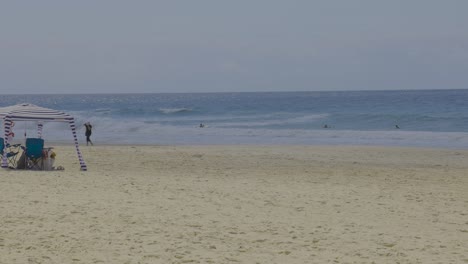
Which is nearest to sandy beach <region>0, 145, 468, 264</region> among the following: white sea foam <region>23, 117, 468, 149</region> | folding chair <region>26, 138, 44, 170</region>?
folding chair <region>26, 138, 44, 170</region>

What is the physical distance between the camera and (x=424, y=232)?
909 cm

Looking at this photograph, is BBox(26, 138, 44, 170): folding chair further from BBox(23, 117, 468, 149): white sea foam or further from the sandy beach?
BBox(23, 117, 468, 149): white sea foam

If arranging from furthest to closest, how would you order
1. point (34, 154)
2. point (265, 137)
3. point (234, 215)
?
point (265, 137)
point (34, 154)
point (234, 215)

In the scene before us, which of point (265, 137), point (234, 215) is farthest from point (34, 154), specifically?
point (265, 137)

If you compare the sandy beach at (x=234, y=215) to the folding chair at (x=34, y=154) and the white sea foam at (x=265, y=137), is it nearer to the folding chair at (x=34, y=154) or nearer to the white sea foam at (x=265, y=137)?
the folding chair at (x=34, y=154)

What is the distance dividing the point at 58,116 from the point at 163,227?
7.89 metres

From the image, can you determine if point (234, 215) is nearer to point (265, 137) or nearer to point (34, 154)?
point (34, 154)

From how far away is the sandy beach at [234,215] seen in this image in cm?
782

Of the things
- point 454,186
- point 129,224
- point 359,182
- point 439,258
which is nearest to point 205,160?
point 359,182

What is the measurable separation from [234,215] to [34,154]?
784cm

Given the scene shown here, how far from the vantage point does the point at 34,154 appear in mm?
16344

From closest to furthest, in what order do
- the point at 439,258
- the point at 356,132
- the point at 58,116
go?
the point at 439,258, the point at 58,116, the point at 356,132

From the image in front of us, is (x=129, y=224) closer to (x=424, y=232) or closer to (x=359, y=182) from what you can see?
(x=424, y=232)

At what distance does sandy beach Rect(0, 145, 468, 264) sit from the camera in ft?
25.6
